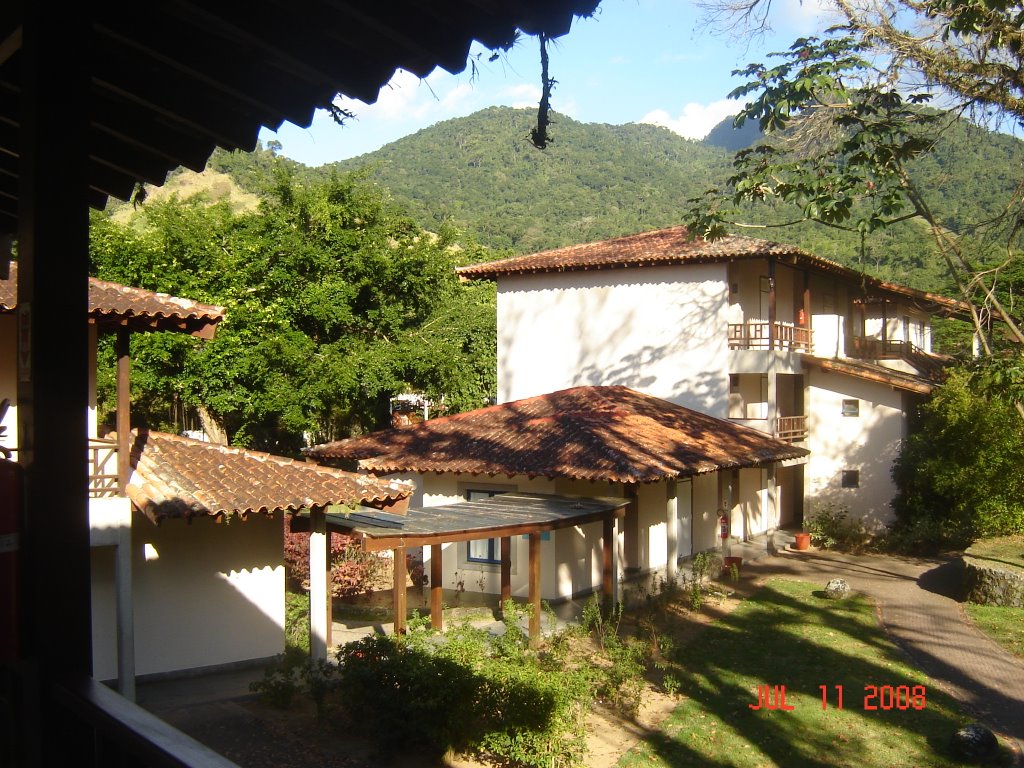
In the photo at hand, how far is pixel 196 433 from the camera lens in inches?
1046

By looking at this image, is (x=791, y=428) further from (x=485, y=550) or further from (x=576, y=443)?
(x=485, y=550)

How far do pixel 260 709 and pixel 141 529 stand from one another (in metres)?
2.99

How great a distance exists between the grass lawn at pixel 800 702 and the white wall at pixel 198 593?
5811 mm

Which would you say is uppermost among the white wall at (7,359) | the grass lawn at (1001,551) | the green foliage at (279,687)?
the white wall at (7,359)

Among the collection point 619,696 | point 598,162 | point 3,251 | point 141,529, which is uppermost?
point 598,162

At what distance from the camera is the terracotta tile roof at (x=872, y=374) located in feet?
78.4

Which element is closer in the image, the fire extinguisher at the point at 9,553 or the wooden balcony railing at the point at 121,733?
the wooden balcony railing at the point at 121,733

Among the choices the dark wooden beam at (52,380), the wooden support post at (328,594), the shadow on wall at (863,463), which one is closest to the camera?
the dark wooden beam at (52,380)

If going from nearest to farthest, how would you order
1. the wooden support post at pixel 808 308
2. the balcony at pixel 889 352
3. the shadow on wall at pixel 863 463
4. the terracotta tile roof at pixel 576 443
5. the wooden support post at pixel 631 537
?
the terracotta tile roof at pixel 576 443, the wooden support post at pixel 631 537, the shadow on wall at pixel 863 463, the wooden support post at pixel 808 308, the balcony at pixel 889 352

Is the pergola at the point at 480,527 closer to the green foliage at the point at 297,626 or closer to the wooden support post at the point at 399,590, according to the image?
the wooden support post at the point at 399,590

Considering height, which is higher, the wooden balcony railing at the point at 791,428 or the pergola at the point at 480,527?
the wooden balcony railing at the point at 791,428

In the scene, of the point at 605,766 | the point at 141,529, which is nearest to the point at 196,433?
the point at 141,529

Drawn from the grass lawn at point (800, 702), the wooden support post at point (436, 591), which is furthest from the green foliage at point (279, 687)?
the grass lawn at point (800, 702)

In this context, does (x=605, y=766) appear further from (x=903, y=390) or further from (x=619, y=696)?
(x=903, y=390)
